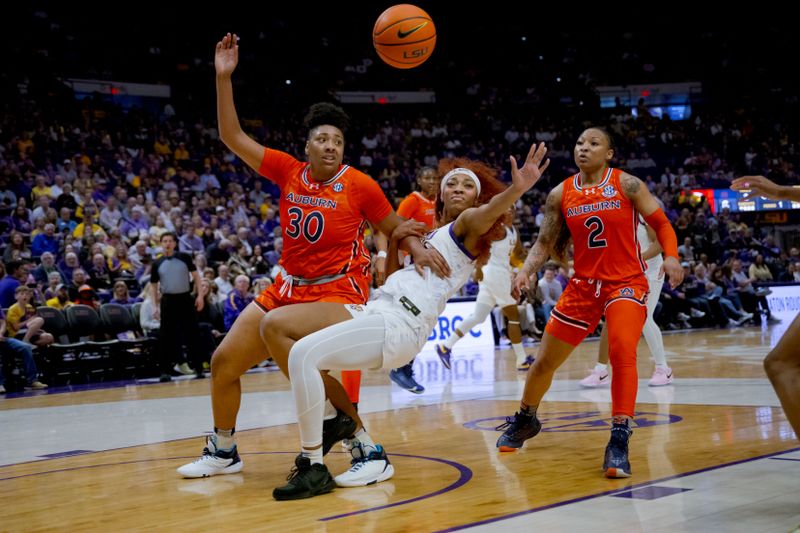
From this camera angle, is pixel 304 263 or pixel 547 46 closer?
pixel 304 263

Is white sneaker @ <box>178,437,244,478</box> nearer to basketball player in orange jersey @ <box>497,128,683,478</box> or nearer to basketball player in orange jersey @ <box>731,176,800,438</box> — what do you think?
basketball player in orange jersey @ <box>497,128,683,478</box>

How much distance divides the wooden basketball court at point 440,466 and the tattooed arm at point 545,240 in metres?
1.08

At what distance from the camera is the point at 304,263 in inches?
198

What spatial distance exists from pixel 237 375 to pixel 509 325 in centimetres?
660

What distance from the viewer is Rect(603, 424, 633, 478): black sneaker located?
181 inches

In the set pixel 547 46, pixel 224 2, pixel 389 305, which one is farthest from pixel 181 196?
pixel 547 46

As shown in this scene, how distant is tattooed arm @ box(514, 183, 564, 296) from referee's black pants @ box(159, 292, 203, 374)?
675 cm

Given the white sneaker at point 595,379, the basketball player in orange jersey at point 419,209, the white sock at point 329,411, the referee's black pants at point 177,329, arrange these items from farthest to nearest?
the referee's black pants at point 177,329 → the white sneaker at point 595,379 → the basketball player in orange jersey at point 419,209 → the white sock at point 329,411

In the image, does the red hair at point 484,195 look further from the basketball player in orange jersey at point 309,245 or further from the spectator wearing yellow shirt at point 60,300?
the spectator wearing yellow shirt at point 60,300

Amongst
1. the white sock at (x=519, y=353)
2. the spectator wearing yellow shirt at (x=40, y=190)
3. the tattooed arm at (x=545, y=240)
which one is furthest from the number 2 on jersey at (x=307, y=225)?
the spectator wearing yellow shirt at (x=40, y=190)

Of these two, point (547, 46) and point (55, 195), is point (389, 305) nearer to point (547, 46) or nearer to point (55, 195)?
point (55, 195)

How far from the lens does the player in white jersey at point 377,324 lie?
4.43 meters

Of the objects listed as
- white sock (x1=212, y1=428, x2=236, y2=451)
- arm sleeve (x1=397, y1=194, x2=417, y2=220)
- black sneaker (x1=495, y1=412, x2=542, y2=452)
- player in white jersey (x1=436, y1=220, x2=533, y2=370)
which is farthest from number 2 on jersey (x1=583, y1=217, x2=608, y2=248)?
player in white jersey (x1=436, y1=220, x2=533, y2=370)

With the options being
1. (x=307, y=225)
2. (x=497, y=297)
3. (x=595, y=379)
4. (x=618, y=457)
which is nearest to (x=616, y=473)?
(x=618, y=457)
